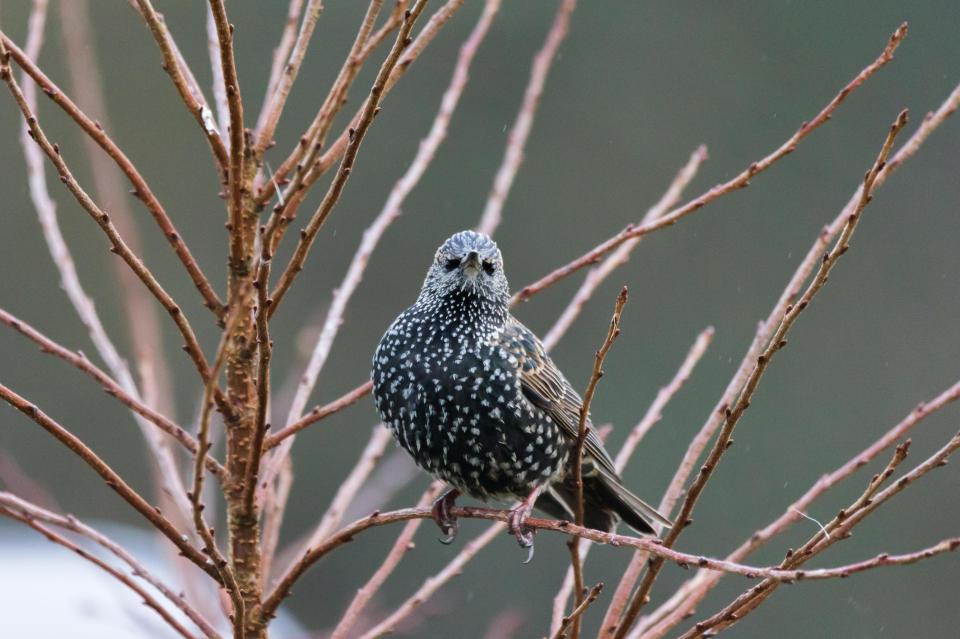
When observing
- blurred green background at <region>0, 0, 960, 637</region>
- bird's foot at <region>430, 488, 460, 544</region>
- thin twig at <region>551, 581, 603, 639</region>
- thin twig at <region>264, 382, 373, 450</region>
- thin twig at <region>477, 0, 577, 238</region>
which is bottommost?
thin twig at <region>551, 581, 603, 639</region>

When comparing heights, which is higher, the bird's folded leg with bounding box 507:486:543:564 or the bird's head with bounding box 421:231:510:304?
the bird's head with bounding box 421:231:510:304

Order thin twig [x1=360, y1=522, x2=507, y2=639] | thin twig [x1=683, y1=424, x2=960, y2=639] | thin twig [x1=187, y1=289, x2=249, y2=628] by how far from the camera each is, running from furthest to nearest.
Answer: thin twig [x1=360, y1=522, x2=507, y2=639], thin twig [x1=683, y1=424, x2=960, y2=639], thin twig [x1=187, y1=289, x2=249, y2=628]

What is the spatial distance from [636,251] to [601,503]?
8274 mm

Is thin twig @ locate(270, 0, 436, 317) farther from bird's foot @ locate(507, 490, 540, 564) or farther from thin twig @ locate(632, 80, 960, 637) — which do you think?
bird's foot @ locate(507, 490, 540, 564)

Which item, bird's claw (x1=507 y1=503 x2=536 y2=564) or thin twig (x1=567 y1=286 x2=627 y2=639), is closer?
thin twig (x1=567 y1=286 x2=627 y2=639)

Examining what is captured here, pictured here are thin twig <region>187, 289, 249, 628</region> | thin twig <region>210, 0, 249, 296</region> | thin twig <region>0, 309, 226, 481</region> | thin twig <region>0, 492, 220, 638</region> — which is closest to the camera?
thin twig <region>187, 289, 249, 628</region>

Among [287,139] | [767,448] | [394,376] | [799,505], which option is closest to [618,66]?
[287,139]

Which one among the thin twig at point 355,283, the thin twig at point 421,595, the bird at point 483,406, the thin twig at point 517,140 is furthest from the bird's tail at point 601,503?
the thin twig at point 355,283

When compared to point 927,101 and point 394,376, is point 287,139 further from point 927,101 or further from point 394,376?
point 394,376

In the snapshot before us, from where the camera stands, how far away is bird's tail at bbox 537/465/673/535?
375 cm

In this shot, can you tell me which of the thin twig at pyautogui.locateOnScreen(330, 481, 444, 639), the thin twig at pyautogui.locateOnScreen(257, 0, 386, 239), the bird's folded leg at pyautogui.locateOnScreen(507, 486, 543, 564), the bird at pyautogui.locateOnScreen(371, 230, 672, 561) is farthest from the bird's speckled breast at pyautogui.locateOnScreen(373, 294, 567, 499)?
the thin twig at pyautogui.locateOnScreen(257, 0, 386, 239)

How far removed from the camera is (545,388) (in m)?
3.71

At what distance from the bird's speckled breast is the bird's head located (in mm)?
191

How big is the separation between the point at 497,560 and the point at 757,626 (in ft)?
8.26
